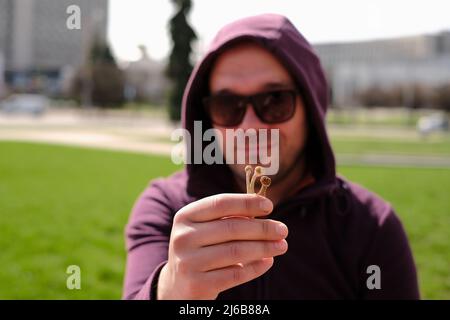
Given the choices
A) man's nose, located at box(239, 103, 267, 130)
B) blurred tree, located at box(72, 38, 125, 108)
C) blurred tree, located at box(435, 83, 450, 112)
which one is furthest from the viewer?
blurred tree, located at box(435, 83, 450, 112)

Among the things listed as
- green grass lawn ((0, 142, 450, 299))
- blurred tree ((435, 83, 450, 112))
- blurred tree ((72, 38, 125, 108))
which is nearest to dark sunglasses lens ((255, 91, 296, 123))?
green grass lawn ((0, 142, 450, 299))

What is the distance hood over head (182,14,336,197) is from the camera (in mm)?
1398

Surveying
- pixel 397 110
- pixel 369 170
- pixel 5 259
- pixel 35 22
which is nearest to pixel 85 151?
pixel 369 170

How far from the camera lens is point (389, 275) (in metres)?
1.46

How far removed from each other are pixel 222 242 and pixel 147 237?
0.63 meters

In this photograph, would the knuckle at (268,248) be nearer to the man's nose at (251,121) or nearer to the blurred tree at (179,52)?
the man's nose at (251,121)

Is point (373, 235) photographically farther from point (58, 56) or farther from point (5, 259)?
point (58, 56)

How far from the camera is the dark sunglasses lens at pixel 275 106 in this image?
137 centimetres

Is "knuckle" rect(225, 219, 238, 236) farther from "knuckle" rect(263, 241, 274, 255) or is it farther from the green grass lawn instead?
the green grass lawn

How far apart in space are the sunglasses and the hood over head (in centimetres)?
9

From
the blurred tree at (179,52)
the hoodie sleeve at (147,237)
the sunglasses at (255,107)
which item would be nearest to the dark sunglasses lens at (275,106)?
the sunglasses at (255,107)

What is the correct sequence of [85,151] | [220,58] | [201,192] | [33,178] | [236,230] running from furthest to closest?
1. [85,151]
2. [33,178]
3. [201,192]
4. [220,58]
5. [236,230]

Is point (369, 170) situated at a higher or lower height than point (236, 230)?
lower
